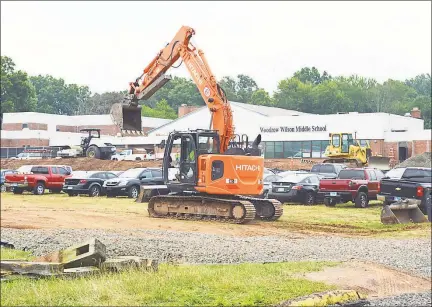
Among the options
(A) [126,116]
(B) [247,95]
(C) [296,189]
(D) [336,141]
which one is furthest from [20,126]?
(D) [336,141]

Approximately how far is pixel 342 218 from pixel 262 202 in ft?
12.5

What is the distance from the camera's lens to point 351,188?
101 feet

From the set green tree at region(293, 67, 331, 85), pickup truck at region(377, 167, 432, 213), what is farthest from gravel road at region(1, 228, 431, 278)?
green tree at region(293, 67, 331, 85)

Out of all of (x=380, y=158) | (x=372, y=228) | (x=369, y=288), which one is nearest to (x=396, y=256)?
(x=369, y=288)

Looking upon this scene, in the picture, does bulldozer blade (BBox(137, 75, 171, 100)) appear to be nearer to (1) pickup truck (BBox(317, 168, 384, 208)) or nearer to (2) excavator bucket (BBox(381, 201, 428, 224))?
(2) excavator bucket (BBox(381, 201, 428, 224))

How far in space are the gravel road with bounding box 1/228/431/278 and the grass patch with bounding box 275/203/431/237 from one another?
2068 mm

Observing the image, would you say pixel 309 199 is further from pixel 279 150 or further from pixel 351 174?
pixel 279 150

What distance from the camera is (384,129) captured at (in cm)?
5159

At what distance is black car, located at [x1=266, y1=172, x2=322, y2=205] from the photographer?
3072 cm

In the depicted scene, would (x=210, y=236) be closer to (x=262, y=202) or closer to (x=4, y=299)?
(x=262, y=202)

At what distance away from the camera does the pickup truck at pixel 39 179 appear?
21.5 ft

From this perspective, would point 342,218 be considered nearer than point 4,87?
No

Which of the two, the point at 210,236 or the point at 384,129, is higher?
the point at 384,129

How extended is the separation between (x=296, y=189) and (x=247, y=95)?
35.3 ft
